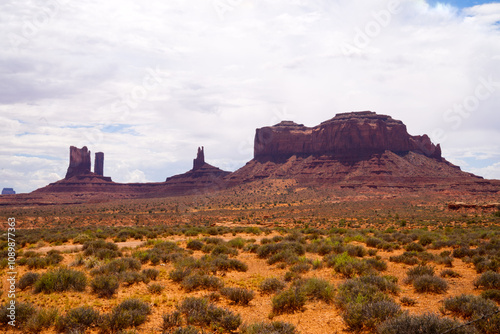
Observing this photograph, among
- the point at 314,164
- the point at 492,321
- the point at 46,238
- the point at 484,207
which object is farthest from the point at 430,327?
the point at 314,164

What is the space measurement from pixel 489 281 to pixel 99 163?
605ft

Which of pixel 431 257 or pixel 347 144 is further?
pixel 347 144

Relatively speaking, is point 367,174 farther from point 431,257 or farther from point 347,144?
point 431,257

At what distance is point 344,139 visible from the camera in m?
112

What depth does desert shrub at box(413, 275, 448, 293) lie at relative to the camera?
31.6 ft

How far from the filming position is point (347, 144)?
111000 millimetres

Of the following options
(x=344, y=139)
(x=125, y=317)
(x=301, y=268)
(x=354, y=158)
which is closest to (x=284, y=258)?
(x=301, y=268)

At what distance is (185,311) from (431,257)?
39.4ft

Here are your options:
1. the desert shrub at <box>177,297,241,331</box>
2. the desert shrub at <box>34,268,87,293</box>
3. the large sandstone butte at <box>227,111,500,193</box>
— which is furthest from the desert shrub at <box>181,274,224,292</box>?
the large sandstone butte at <box>227,111,500,193</box>

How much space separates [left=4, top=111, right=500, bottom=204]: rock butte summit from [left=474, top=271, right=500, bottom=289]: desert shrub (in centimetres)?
7637

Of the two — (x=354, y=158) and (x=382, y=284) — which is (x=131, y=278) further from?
(x=354, y=158)

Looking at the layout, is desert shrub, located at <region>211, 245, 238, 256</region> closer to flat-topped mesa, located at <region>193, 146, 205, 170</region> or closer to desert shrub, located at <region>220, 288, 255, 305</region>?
desert shrub, located at <region>220, 288, 255, 305</region>

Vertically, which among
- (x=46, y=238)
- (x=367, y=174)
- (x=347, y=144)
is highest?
(x=347, y=144)

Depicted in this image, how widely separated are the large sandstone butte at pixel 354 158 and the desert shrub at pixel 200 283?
266 feet
